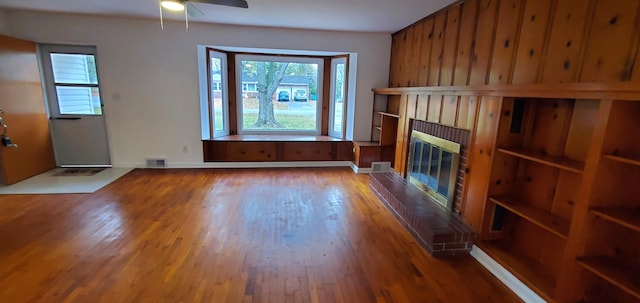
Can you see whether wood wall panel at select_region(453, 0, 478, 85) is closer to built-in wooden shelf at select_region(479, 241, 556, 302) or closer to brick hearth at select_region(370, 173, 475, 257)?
brick hearth at select_region(370, 173, 475, 257)

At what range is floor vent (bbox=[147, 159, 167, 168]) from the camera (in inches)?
195

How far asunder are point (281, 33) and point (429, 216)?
11.8ft

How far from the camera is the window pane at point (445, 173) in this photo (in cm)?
305

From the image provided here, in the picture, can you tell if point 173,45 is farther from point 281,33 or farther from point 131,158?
point 131,158

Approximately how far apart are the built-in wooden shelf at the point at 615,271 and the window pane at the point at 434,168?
1.64m

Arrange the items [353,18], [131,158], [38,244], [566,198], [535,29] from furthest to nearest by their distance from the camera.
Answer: [131,158], [353,18], [38,244], [535,29], [566,198]

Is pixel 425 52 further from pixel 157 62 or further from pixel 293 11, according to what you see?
pixel 157 62

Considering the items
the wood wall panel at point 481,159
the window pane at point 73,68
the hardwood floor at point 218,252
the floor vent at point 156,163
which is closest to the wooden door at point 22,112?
the window pane at point 73,68

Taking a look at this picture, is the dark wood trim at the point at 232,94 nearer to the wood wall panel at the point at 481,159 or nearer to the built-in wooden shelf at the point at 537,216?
the wood wall panel at the point at 481,159

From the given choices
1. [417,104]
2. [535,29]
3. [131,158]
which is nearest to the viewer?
[535,29]

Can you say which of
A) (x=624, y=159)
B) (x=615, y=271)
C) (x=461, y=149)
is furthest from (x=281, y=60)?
(x=615, y=271)

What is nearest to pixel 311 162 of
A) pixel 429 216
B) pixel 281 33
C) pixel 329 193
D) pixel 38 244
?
pixel 329 193

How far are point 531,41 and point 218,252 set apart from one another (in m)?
3.03

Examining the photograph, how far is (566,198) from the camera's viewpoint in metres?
2.03
